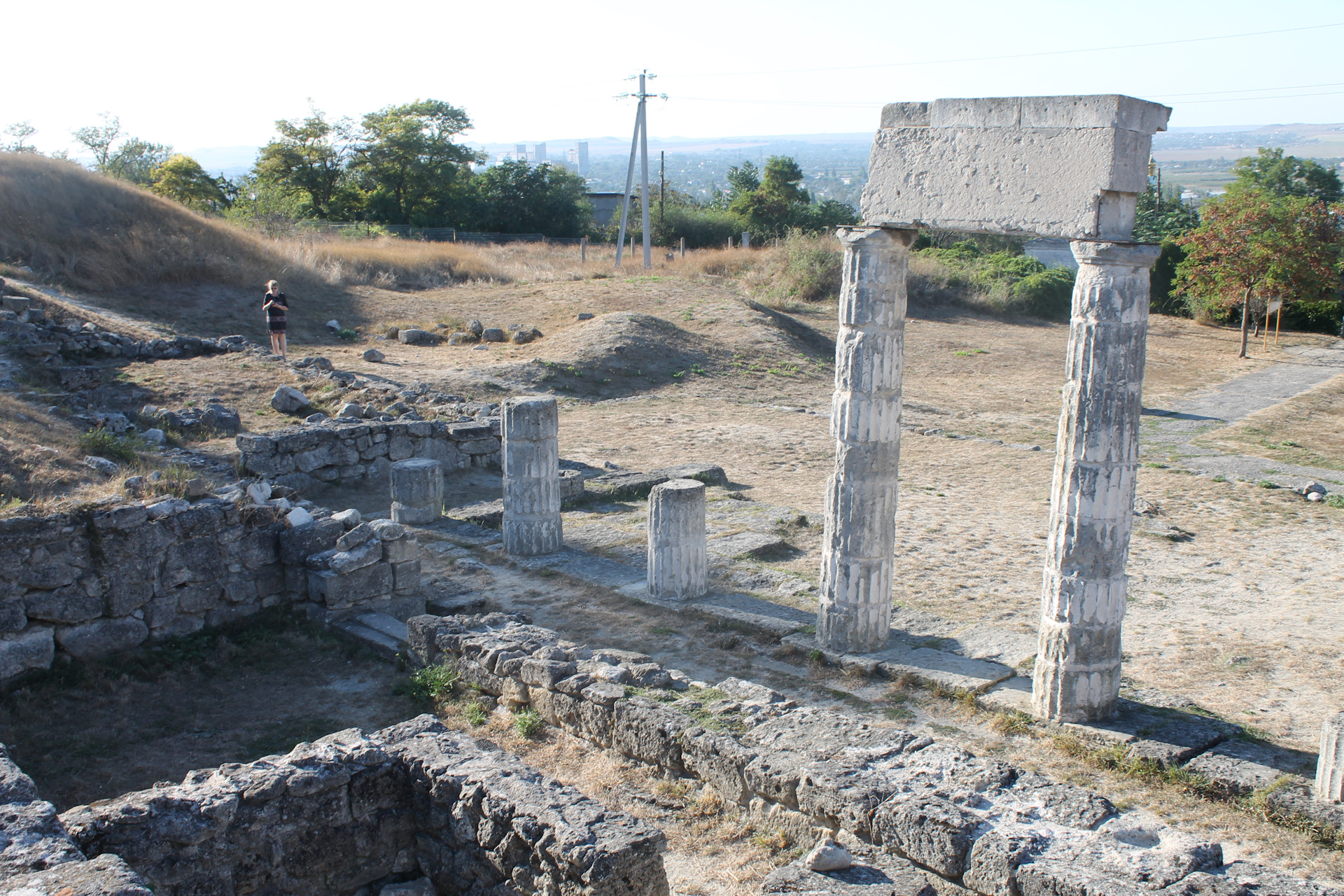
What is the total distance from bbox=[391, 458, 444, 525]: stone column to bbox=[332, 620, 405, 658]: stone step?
3.46m

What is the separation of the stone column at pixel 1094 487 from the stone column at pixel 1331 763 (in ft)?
4.19

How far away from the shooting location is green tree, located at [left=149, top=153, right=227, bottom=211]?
125 ft

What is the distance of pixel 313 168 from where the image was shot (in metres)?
41.8

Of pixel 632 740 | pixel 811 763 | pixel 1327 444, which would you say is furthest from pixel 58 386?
pixel 1327 444

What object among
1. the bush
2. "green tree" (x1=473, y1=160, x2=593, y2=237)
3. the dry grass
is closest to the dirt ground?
the dry grass

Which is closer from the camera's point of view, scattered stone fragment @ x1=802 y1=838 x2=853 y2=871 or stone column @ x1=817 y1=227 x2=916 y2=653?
scattered stone fragment @ x1=802 y1=838 x2=853 y2=871

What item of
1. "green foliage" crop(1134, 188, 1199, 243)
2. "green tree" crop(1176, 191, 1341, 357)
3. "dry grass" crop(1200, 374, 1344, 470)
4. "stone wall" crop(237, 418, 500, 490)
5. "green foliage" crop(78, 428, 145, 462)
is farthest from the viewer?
"green foliage" crop(1134, 188, 1199, 243)

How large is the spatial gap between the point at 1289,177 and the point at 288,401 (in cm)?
4507

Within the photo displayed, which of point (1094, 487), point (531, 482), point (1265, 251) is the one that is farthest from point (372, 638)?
point (1265, 251)

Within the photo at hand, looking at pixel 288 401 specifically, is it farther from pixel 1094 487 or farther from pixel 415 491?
pixel 1094 487

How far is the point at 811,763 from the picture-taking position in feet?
17.8

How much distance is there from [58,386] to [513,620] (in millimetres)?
11503

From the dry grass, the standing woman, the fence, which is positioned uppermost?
the fence

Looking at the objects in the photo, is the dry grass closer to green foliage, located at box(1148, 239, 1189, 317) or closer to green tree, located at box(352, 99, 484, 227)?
green foliage, located at box(1148, 239, 1189, 317)
